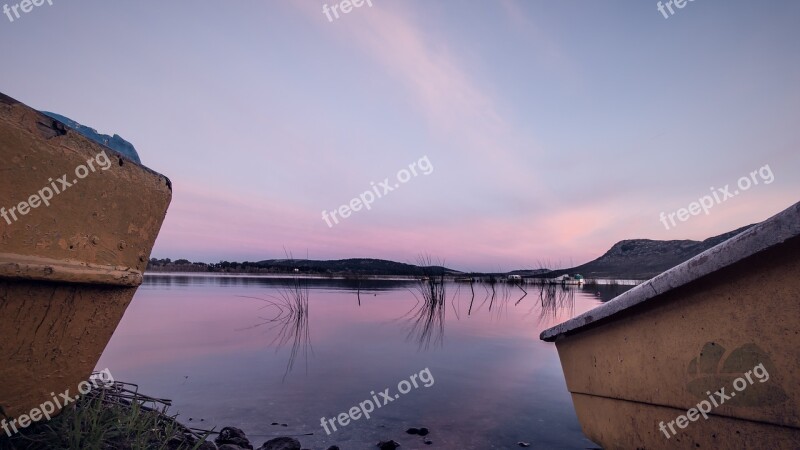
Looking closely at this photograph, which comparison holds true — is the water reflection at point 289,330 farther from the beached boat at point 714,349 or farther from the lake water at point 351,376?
the beached boat at point 714,349

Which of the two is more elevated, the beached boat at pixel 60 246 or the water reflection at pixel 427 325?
the beached boat at pixel 60 246

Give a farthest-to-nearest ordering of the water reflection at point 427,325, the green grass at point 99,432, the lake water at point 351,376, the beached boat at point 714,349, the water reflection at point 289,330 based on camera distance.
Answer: the water reflection at point 427,325 → the water reflection at point 289,330 → the lake water at point 351,376 → the green grass at point 99,432 → the beached boat at point 714,349

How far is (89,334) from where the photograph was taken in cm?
187

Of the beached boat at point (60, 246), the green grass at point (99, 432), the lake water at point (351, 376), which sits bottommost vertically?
the lake water at point (351, 376)

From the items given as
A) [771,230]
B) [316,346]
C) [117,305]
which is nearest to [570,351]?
[771,230]

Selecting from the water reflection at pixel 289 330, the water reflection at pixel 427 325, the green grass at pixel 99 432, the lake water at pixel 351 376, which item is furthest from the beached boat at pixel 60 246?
the water reflection at pixel 427 325

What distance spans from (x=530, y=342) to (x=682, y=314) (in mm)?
6421

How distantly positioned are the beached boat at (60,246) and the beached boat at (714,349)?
254cm

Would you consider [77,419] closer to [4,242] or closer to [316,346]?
[4,242]

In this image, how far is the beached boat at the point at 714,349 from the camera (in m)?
1.40

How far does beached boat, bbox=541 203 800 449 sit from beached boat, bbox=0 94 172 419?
2543mm

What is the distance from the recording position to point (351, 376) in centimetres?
496

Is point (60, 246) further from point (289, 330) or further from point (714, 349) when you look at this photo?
point (289, 330)

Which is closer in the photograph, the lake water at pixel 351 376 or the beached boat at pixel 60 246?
the beached boat at pixel 60 246
